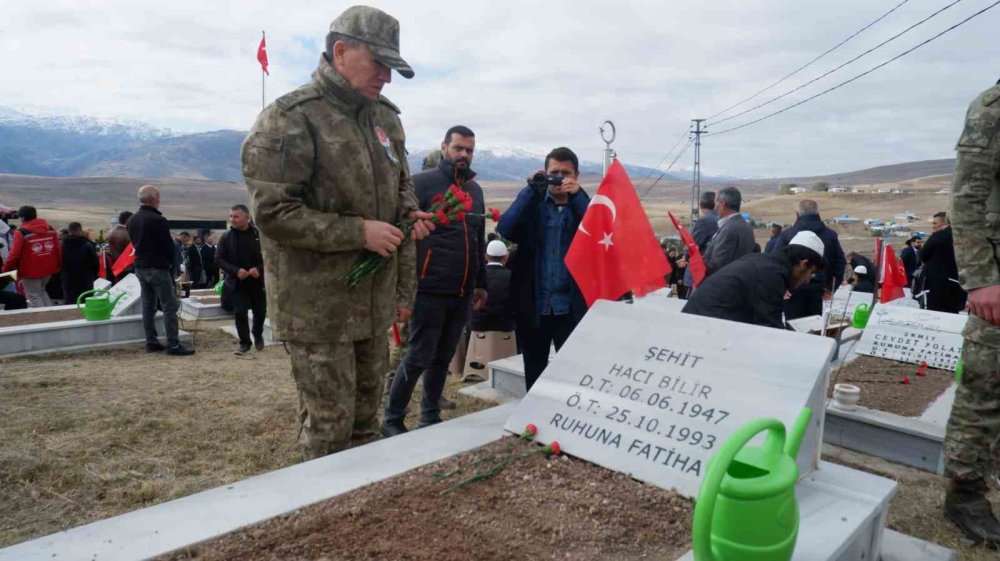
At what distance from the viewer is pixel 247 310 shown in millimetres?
7363

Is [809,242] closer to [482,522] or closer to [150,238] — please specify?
[482,522]

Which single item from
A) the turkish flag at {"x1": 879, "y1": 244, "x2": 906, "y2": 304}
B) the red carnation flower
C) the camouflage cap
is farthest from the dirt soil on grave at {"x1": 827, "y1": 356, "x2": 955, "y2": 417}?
the camouflage cap

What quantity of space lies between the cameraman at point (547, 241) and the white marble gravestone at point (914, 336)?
12.4ft

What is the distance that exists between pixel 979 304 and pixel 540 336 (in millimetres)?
2170

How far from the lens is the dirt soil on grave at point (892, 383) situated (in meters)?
4.50

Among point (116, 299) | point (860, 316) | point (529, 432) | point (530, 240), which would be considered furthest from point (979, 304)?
point (116, 299)

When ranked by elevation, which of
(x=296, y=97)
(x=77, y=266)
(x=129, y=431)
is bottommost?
(x=129, y=431)

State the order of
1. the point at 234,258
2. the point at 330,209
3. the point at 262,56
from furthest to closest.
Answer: the point at 262,56 → the point at 234,258 → the point at 330,209

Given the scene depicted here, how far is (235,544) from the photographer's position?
70.8 inches

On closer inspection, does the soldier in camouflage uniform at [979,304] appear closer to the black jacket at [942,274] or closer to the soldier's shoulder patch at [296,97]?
the soldier's shoulder patch at [296,97]

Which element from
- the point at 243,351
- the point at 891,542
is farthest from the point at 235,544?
the point at 243,351

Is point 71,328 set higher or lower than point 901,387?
Result: higher

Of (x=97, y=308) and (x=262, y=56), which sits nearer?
(x=97, y=308)

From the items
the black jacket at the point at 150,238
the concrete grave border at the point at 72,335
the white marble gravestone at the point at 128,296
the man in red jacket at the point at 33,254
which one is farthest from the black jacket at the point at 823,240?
the man in red jacket at the point at 33,254
